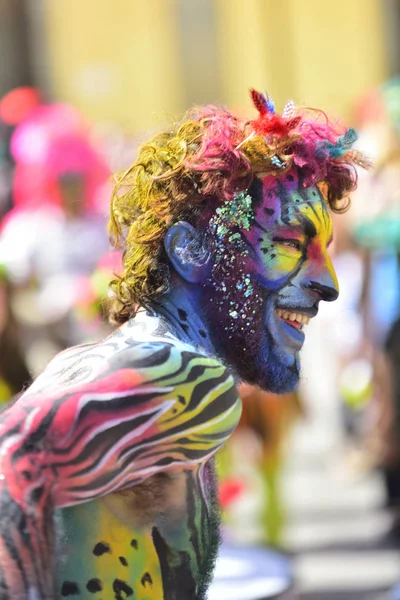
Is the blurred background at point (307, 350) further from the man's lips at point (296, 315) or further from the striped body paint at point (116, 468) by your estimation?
the striped body paint at point (116, 468)

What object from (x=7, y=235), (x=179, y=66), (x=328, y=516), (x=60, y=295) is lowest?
(x=328, y=516)

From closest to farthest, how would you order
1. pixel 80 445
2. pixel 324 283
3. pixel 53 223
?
1. pixel 80 445
2. pixel 324 283
3. pixel 53 223

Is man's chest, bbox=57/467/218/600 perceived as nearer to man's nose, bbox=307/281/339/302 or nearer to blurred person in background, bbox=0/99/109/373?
man's nose, bbox=307/281/339/302

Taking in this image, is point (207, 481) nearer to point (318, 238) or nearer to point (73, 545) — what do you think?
point (73, 545)

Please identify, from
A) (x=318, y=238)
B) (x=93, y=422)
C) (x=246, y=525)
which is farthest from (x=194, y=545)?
(x=246, y=525)

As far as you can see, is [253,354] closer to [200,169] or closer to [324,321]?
[200,169]

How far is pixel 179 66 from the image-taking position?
14.0 meters

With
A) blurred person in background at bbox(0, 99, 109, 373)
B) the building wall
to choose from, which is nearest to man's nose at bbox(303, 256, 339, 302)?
blurred person in background at bbox(0, 99, 109, 373)

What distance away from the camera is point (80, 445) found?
1714 mm

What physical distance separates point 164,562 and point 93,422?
0.95 feet

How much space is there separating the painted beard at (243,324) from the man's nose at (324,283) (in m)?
0.08

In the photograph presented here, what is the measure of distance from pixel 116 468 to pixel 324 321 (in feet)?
15.4

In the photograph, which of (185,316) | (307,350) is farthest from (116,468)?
(307,350)

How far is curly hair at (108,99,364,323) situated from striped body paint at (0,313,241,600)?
0.18m
